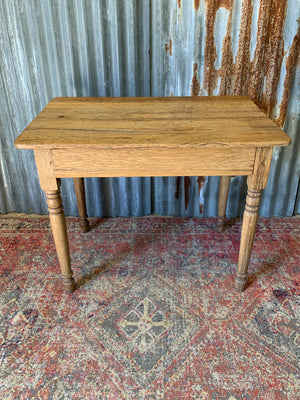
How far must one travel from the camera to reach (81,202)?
A: 226 cm

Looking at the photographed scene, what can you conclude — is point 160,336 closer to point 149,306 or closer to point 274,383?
point 149,306

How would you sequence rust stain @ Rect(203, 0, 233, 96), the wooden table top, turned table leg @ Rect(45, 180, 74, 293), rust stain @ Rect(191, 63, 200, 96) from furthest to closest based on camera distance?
rust stain @ Rect(191, 63, 200, 96) → rust stain @ Rect(203, 0, 233, 96) → turned table leg @ Rect(45, 180, 74, 293) → the wooden table top

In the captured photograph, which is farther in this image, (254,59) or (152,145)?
(254,59)

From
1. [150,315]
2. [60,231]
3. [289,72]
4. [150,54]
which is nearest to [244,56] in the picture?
[289,72]

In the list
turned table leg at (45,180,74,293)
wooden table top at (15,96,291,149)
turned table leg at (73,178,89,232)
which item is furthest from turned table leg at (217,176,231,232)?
turned table leg at (45,180,74,293)

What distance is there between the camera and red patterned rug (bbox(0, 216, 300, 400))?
1.45m

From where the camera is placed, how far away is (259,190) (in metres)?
1.62

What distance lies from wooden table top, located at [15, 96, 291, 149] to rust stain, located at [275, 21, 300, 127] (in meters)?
0.45

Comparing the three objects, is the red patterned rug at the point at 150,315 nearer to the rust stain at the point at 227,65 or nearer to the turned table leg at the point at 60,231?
the turned table leg at the point at 60,231

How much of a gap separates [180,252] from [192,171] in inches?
30.9

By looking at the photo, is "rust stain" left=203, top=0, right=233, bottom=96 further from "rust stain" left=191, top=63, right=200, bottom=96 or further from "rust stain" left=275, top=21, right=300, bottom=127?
"rust stain" left=275, top=21, right=300, bottom=127

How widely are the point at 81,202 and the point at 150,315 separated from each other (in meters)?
0.87

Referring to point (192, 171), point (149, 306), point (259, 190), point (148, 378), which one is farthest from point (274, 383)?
point (192, 171)

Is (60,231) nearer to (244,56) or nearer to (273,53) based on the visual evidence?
(244,56)
